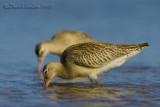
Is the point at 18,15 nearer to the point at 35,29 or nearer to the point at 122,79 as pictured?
the point at 35,29

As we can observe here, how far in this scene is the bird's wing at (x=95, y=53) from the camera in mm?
9016

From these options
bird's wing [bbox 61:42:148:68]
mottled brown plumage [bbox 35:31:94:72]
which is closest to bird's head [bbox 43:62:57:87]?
bird's wing [bbox 61:42:148:68]

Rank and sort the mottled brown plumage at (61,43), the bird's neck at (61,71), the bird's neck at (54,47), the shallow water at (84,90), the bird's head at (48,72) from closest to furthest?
the shallow water at (84,90) < the bird's head at (48,72) < the bird's neck at (61,71) < the mottled brown plumage at (61,43) < the bird's neck at (54,47)

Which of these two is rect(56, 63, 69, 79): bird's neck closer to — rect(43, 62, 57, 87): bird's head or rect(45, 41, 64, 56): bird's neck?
rect(43, 62, 57, 87): bird's head

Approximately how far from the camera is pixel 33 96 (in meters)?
7.32

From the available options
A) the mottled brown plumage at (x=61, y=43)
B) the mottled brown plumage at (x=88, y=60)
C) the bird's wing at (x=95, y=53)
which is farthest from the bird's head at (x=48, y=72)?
the mottled brown plumage at (x=61, y=43)

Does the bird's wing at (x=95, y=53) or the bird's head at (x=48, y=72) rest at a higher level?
the bird's wing at (x=95, y=53)

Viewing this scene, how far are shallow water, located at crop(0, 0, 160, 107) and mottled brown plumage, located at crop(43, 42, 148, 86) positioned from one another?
325 mm

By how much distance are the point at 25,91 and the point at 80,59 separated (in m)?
1.70

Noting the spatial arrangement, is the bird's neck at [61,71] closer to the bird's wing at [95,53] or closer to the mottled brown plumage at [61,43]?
the bird's wing at [95,53]

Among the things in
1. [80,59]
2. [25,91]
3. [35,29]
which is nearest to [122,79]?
[80,59]

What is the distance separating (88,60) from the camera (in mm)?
9031

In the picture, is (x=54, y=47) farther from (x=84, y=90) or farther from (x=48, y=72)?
(x=84, y=90)

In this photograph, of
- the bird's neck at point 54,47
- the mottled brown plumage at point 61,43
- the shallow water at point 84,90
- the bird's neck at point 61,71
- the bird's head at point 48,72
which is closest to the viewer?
the shallow water at point 84,90
